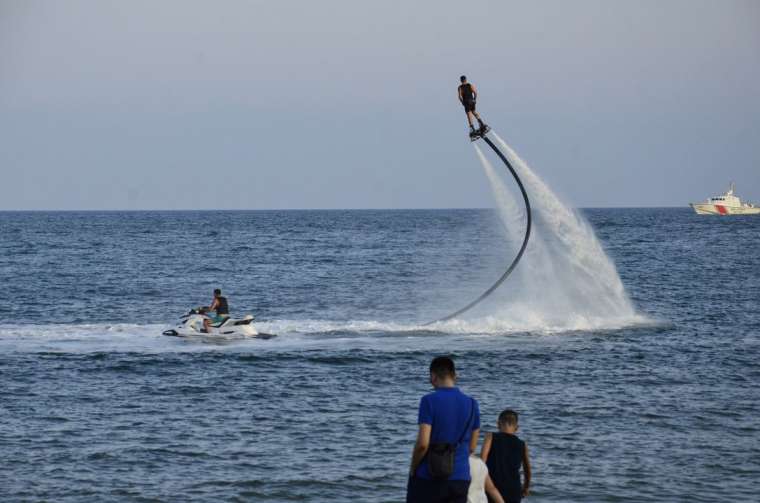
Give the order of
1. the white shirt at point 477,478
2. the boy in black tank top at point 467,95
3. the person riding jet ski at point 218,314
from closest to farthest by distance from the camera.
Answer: the white shirt at point 477,478 < the boy in black tank top at point 467,95 < the person riding jet ski at point 218,314

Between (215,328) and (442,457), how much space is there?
26.8 meters

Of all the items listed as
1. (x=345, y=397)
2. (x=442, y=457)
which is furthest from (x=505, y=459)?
(x=345, y=397)

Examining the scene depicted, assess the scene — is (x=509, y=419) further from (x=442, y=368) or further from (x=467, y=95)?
(x=467, y=95)

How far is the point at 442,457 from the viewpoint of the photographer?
1059 centimetres

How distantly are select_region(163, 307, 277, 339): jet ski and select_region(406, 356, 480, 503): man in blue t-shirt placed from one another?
86.5 ft

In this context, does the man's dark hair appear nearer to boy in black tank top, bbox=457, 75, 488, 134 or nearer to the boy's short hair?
the boy's short hair

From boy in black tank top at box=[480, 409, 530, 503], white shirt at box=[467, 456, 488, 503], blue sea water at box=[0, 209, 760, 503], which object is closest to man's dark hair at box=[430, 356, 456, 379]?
white shirt at box=[467, 456, 488, 503]

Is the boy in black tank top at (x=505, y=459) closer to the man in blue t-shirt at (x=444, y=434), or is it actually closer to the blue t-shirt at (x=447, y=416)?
the man in blue t-shirt at (x=444, y=434)

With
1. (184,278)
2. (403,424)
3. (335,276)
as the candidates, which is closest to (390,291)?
(335,276)

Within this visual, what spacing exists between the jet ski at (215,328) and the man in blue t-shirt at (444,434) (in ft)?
86.5

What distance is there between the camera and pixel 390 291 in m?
63.7

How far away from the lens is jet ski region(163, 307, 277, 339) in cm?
3666

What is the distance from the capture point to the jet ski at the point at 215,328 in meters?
36.7

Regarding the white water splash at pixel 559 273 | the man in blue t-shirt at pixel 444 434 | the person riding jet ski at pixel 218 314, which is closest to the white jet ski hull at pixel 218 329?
the person riding jet ski at pixel 218 314
